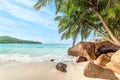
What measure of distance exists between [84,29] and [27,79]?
8.12 metres

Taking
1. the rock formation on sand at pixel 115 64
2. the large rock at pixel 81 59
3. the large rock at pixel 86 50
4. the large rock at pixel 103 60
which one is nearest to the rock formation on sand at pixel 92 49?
the large rock at pixel 86 50

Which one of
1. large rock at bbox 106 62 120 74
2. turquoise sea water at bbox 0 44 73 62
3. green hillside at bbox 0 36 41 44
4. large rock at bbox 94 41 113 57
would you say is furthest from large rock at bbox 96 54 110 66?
green hillside at bbox 0 36 41 44

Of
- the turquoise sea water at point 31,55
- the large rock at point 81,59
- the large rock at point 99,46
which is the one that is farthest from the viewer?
the turquoise sea water at point 31,55

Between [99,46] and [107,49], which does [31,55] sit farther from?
[107,49]

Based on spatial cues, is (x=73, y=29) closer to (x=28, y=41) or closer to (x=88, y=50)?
(x=88, y=50)

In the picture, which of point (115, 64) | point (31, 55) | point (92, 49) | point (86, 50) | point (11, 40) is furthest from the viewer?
point (11, 40)

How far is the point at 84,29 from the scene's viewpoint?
49.8 feet

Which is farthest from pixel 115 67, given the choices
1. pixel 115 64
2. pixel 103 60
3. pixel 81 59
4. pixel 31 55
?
pixel 31 55

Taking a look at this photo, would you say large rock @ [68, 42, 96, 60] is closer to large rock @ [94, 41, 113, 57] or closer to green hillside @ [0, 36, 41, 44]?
large rock @ [94, 41, 113, 57]

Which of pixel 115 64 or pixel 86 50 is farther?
pixel 86 50

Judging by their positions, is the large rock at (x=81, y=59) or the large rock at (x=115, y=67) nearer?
the large rock at (x=115, y=67)

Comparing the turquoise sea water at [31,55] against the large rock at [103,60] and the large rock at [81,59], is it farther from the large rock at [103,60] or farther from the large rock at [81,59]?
the large rock at [103,60]

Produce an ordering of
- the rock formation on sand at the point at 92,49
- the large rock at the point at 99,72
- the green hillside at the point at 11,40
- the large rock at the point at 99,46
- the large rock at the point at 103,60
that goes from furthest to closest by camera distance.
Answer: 1. the green hillside at the point at 11,40
2. the large rock at the point at 99,46
3. the rock formation on sand at the point at 92,49
4. the large rock at the point at 103,60
5. the large rock at the point at 99,72

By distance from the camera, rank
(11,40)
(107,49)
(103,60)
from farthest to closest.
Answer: (11,40) < (107,49) < (103,60)
